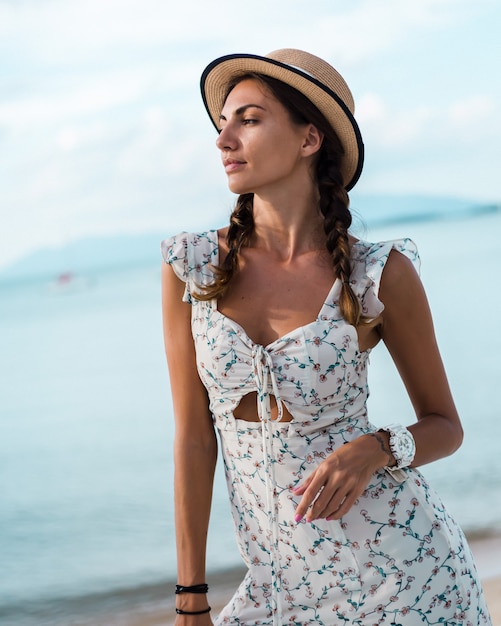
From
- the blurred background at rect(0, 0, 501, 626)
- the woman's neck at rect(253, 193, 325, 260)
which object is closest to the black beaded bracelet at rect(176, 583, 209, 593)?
the woman's neck at rect(253, 193, 325, 260)

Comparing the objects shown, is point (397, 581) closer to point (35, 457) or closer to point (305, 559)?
point (305, 559)

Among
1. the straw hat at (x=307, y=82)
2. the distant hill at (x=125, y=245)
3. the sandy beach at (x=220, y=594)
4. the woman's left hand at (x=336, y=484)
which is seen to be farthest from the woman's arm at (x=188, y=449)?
the distant hill at (x=125, y=245)

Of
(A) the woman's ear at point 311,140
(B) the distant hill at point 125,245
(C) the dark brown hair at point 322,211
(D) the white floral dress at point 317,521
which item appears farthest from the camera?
(B) the distant hill at point 125,245

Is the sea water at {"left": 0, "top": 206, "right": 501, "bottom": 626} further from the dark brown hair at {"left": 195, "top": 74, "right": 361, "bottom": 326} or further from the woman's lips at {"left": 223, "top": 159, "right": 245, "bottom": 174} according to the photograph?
the woman's lips at {"left": 223, "top": 159, "right": 245, "bottom": 174}

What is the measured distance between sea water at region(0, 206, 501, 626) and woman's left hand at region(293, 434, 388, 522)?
4.11 metres

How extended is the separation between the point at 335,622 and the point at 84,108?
37.1 metres

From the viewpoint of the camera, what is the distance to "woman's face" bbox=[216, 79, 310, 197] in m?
2.08

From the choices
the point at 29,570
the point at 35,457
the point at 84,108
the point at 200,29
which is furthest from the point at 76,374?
the point at 84,108

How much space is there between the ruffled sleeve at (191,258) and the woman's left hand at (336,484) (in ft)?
1.57

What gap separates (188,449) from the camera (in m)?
2.06

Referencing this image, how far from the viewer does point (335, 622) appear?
199 centimetres

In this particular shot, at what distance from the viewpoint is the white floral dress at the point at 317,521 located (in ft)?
6.56

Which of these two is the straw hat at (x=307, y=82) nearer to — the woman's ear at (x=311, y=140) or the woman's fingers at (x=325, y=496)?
the woman's ear at (x=311, y=140)

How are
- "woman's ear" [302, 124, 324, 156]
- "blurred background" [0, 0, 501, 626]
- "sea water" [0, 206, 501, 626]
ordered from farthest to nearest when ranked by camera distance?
"blurred background" [0, 0, 501, 626]
"sea water" [0, 206, 501, 626]
"woman's ear" [302, 124, 324, 156]
